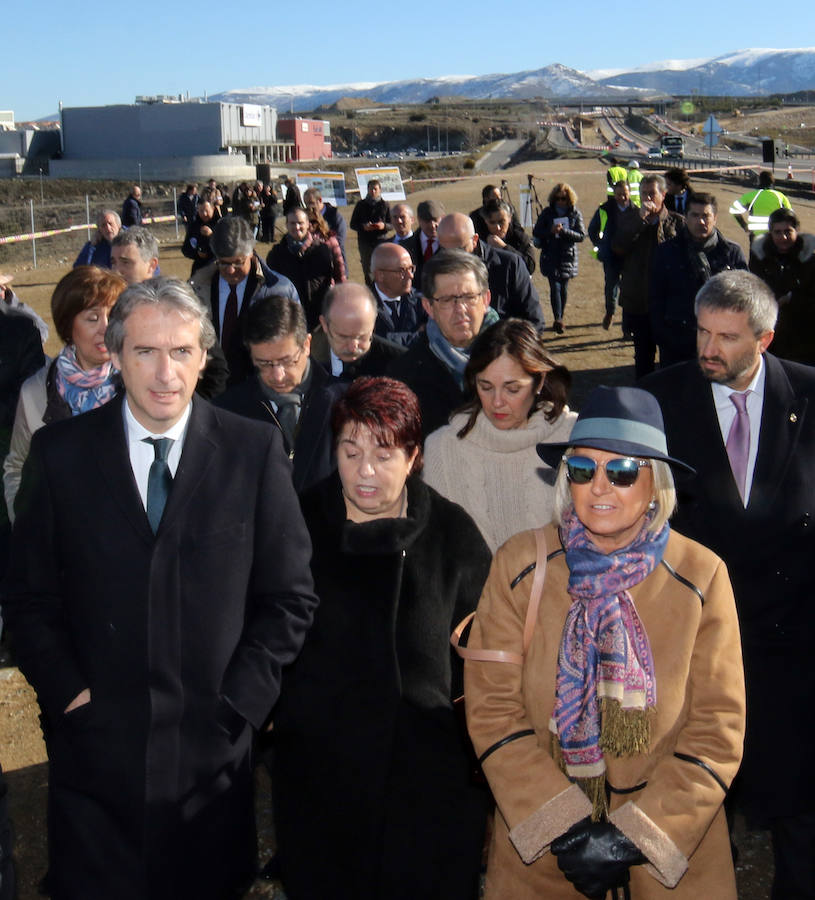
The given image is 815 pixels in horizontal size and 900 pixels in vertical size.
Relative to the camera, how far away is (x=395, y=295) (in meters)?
6.33

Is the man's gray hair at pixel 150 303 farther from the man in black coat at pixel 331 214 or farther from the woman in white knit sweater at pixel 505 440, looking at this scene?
the man in black coat at pixel 331 214

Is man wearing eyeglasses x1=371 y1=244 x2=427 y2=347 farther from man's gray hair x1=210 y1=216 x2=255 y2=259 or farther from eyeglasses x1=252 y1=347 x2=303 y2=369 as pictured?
eyeglasses x1=252 y1=347 x2=303 y2=369

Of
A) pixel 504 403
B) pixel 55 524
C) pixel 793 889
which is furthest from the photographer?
pixel 504 403

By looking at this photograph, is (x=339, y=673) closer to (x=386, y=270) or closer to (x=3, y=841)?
(x=3, y=841)

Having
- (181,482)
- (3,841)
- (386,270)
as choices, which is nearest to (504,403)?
(181,482)

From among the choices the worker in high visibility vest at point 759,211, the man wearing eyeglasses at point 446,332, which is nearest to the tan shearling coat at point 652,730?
the man wearing eyeglasses at point 446,332

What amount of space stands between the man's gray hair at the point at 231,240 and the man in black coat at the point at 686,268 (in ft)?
10.6

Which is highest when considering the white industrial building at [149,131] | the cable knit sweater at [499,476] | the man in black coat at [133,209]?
the white industrial building at [149,131]

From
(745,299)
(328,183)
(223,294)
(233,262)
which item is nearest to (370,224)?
(223,294)

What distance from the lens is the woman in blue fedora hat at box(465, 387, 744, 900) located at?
258cm

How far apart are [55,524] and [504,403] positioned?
1685 mm

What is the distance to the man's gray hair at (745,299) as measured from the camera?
11.6 ft

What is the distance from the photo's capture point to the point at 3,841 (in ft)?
9.52

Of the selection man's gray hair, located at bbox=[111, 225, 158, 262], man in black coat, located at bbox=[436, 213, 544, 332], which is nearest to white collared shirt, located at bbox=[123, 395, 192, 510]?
man's gray hair, located at bbox=[111, 225, 158, 262]
